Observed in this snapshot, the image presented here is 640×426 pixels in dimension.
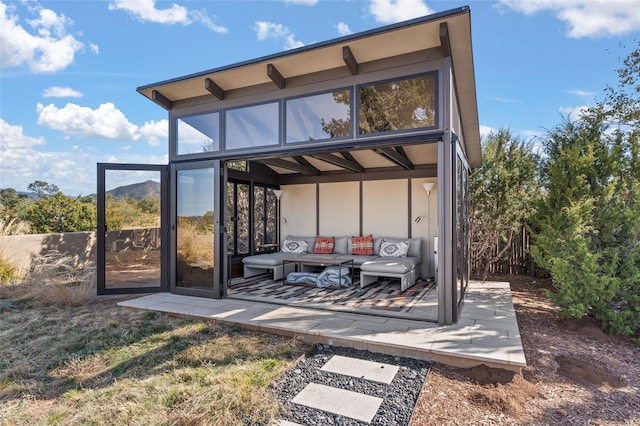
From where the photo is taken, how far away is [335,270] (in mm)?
6867

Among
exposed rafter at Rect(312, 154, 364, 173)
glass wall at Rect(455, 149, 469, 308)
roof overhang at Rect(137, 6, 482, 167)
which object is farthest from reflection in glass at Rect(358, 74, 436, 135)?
exposed rafter at Rect(312, 154, 364, 173)

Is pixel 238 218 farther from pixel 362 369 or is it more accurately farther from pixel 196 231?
pixel 362 369

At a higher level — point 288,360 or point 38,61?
point 38,61

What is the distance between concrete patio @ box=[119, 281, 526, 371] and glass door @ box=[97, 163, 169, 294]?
2.18ft

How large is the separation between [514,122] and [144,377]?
8434mm

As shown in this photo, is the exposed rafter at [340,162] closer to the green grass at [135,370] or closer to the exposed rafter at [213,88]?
the exposed rafter at [213,88]

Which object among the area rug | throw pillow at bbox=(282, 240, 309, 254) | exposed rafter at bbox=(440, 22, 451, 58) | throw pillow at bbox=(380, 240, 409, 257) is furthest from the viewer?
throw pillow at bbox=(282, 240, 309, 254)

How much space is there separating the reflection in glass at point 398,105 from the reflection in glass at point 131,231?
3877mm

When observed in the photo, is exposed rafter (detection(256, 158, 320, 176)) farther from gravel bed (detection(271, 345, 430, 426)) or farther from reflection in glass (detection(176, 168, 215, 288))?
gravel bed (detection(271, 345, 430, 426))

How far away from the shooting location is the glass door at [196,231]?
556 cm

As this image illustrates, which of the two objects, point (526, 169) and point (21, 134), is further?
point (21, 134)

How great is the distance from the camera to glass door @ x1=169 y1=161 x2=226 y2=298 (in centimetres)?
556

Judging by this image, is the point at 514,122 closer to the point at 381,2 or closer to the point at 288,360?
the point at 381,2

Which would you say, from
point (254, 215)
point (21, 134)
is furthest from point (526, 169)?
point (21, 134)
